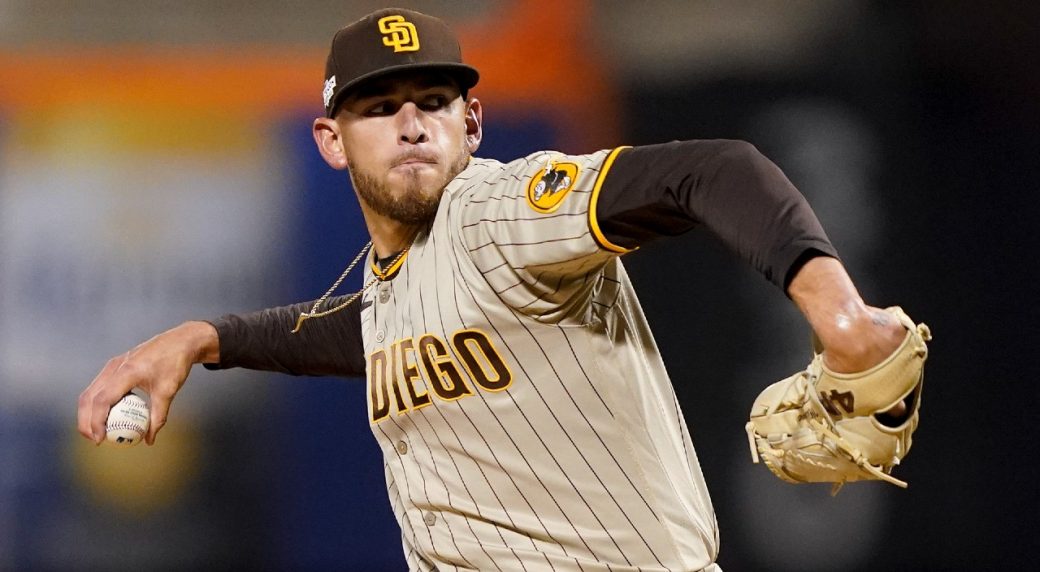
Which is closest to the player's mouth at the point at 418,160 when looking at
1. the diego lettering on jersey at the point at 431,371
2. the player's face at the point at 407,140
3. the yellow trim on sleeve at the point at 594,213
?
the player's face at the point at 407,140

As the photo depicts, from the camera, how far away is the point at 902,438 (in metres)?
1.04

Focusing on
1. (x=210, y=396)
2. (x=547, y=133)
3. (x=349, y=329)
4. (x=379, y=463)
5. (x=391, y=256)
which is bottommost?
(x=379, y=463)

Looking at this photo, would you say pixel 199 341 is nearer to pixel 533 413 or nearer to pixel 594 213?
pixel 533 413

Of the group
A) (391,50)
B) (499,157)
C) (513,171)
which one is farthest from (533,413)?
(499,157)

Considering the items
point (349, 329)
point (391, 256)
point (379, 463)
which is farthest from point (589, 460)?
point (379, 463)

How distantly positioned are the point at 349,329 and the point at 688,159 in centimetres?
113

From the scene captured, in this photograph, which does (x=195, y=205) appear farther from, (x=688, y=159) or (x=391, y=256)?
(x=688, y=159)

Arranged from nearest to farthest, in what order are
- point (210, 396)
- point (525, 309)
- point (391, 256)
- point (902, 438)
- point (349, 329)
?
point (902, 438) < point (525, 309) < point (391, 256) < point (349, 329) < point (210, 396)

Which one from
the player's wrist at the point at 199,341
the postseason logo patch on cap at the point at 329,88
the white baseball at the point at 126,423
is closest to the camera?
the postseason logo patch on cap at the point at 329,88

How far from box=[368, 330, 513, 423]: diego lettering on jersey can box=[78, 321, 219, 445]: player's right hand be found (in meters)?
0.43

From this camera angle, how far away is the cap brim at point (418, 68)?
63.7 inches

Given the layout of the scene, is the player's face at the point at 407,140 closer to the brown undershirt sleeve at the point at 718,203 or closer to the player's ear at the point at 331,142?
the player's ear at the point at 331,142

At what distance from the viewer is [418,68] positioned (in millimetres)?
1623

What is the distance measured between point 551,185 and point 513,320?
24 centimetres
